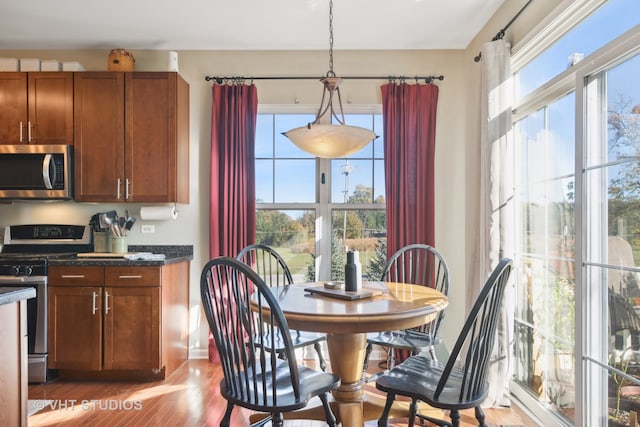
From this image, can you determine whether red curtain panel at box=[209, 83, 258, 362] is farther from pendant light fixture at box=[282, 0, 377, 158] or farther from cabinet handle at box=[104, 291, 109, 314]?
pendant light fixture at box=[282, 0, 377, 158]

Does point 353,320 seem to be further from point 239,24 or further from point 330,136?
point 239,24

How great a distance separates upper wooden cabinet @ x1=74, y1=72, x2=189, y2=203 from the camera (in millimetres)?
3529

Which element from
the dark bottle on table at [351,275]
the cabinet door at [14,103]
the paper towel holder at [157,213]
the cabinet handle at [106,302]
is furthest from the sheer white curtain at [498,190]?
the cabinet door at [14,103]

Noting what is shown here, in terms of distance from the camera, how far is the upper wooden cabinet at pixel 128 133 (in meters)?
3.53

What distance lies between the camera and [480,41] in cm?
346

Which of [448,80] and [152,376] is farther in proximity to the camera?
[448,80]

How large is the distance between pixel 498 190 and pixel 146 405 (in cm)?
264

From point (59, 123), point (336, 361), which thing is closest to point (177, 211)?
point (59, 123)

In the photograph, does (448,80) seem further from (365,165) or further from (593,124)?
(593,124)

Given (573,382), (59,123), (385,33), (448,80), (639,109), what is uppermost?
(385,33)

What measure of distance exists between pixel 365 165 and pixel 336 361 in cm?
208

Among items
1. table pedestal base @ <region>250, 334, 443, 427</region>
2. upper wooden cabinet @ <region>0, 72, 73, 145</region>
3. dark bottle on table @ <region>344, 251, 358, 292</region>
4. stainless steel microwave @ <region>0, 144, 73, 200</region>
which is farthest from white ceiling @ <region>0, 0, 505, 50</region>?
table pedestal base @ <region>250, 334, 443, 427</region>

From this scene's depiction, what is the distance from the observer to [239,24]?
3.37 meters

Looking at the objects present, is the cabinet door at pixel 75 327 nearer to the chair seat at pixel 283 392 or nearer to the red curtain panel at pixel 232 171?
the red curtain panel at pixel 232 171
